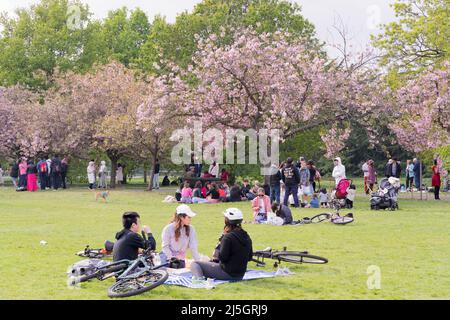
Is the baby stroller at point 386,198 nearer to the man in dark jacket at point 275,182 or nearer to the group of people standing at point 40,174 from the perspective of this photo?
the man in dark jacket at point 275,182

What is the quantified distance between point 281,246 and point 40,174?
31734 mm

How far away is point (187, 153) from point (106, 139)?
19.4ft

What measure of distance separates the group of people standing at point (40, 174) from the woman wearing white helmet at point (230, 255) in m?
32.7

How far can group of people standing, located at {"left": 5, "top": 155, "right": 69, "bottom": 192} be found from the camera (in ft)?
139

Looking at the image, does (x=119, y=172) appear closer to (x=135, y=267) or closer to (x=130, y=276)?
(x=135, y=267)

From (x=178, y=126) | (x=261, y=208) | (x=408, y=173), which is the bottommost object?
(x=261, y=208)

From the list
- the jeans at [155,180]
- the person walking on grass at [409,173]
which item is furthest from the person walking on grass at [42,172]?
the person walking on grass at [409,173]

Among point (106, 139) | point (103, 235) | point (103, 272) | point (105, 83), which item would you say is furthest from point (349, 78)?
point (103, 272)

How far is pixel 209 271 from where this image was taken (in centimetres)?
1109

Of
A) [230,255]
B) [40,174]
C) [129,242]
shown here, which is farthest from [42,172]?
[230,255]

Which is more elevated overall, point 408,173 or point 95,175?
point 408,173

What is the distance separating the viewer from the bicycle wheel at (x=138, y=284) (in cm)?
962

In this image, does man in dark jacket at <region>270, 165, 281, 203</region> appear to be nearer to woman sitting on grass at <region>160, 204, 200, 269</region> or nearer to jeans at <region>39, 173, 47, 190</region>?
woman sitting on grass at <region>160, 204, 200, 269</region>

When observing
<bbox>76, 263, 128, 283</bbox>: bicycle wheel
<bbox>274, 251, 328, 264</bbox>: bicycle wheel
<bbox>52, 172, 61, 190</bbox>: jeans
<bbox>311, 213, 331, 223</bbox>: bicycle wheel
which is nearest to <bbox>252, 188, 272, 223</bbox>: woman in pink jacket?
<bbox>311, 213, 331, 223</bbox>: bicycle wheel
